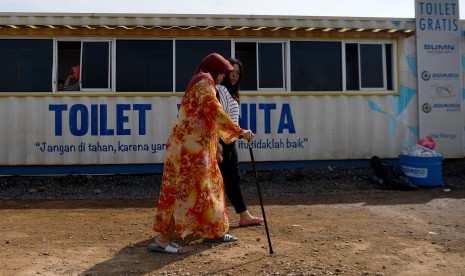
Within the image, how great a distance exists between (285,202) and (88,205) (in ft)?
9.81

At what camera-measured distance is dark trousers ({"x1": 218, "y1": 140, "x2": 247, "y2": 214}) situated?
14.1 ft

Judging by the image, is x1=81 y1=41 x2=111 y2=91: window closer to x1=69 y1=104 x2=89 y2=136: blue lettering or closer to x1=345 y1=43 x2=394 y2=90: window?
x1=69 y1=104 x2=89 y2=136: blue lettering

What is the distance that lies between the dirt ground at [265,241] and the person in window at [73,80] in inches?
99.9

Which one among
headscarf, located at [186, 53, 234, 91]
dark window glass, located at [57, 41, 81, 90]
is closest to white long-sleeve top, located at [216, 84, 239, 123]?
headscarf, located at [186, 53, 234, 91]

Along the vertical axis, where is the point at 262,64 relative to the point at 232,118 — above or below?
above

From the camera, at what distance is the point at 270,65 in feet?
26.9

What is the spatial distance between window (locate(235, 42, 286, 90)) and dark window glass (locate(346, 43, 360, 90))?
1.38 metres

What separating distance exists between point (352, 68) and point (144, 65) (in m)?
4.24

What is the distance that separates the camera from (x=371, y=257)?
3.57 metres

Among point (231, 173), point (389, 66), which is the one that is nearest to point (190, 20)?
point (389, 66)

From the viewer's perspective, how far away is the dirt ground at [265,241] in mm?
3314

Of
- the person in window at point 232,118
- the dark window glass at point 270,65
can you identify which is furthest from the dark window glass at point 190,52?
the person in window at point 232,118

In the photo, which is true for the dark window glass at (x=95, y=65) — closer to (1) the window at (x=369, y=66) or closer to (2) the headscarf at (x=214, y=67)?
(2) the headscarf at (x=214, y=67)

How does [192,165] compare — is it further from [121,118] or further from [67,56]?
[67,56]
